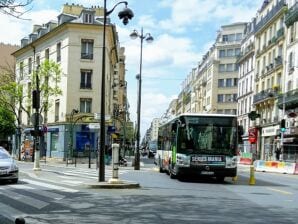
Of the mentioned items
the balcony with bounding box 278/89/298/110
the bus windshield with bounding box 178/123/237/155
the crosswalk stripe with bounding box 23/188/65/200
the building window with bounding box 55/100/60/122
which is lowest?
the crosswalk stripe with bounding box 23/188/65/200

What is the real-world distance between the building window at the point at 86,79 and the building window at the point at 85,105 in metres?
1.21

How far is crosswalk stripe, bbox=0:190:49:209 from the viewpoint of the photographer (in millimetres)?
12414

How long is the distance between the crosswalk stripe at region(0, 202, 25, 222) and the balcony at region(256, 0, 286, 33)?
5057cm

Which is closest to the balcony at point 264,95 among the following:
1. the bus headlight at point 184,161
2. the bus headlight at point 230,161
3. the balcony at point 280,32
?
the balcony at point 280,32

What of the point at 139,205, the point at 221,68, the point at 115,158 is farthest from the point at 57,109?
the point at 221,68

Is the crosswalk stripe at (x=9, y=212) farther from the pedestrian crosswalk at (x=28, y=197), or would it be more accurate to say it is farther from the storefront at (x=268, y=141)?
the storefront at (x=268, y=141)

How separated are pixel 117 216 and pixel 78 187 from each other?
680 cm

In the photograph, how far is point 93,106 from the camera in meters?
49.8

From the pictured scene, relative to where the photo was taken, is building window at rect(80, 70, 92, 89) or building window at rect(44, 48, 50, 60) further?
building window at rect(44, 48, 50, 60)

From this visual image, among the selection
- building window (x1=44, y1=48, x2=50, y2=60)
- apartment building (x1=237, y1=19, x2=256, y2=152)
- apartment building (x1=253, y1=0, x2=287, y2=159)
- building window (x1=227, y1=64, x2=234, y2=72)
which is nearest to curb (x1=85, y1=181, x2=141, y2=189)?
building window (x1=44, y1=48, x2=50, y2=60)

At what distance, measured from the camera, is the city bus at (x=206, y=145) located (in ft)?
69.8

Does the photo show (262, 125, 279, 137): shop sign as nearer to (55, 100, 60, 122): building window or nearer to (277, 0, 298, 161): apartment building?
(277, 0, 298, 161): apartment building

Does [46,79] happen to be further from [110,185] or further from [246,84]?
[246,84]

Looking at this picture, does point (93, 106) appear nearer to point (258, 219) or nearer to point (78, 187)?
point (78, 187)
